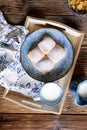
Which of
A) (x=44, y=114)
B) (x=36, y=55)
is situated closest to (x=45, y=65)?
Result: (x=36, y=55)

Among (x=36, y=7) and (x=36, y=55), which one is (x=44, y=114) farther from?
(x=36, y=7)

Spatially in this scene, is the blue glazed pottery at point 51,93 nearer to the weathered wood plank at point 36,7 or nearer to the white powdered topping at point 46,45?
the white powdered topping at point 46,45

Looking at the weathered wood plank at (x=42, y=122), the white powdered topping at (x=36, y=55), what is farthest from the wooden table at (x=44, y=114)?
the white powdered topping at (x=36, y=55)

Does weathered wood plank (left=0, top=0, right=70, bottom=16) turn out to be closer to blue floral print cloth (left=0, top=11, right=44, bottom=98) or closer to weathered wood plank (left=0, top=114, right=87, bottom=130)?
blue floral print cloth (left=0, top=11, right=44, bottom=98)

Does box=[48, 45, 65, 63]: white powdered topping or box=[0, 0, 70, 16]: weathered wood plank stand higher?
box=[0, 0, 70, 16]: weathered wood plank

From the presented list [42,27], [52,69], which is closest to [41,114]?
[52,69]

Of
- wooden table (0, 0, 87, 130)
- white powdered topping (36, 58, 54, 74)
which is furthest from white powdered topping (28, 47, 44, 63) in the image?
wooden table (0, 0, 87, 130)
